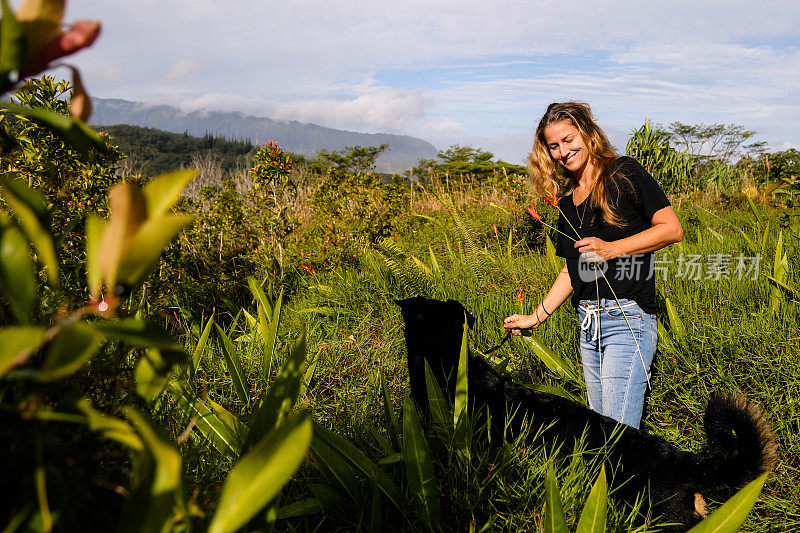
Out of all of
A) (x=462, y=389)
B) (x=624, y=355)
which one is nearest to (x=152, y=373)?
(x=462, y=389)

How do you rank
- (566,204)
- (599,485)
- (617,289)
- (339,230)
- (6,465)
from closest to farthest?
1. (6,465)
2. (599,485)
3. (617,289)
4. (566,204)
5. (339,230)

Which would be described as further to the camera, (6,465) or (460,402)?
(460,402)

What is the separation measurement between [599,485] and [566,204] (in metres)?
1.59

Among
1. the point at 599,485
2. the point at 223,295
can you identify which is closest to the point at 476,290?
the point at 223,295

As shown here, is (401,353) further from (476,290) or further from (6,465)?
(6,465)

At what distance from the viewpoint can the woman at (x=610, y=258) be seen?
193cm

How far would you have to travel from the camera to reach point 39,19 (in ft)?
1.11

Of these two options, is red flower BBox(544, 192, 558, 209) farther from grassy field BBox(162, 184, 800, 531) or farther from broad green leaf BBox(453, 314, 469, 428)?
broad green leaf BBox(453, 314, 469, 428)

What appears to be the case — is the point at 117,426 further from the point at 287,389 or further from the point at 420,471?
the point at 420,471

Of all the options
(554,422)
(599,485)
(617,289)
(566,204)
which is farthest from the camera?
(566,204)

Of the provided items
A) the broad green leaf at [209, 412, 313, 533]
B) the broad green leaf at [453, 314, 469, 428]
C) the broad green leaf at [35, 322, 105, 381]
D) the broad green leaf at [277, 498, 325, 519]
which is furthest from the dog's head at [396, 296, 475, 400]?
the broad green leaf at [35, 322, 105, 381]

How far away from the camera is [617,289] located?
2035mm

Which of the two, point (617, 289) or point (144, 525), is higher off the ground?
point (144, 525)

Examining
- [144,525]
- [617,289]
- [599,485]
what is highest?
[144,525]
